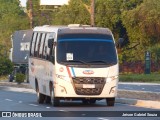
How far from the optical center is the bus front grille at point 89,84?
2906 cm

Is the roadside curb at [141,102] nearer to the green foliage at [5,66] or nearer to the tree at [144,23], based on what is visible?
the green foliage at [5,66]

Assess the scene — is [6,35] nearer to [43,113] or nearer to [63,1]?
[63,1]

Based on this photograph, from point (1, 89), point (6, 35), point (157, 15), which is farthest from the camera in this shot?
point (6, 35)

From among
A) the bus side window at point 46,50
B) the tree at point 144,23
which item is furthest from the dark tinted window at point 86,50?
the tree at point 144,23

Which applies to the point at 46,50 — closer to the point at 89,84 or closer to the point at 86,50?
the point at 86,50

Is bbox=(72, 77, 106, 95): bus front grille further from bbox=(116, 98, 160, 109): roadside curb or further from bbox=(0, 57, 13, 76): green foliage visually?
bbox=(0, 57, 13, 76): green foliage

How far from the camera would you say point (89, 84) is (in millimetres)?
29141

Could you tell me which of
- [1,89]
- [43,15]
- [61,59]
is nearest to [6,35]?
[43,15]

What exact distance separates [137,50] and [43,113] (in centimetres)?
5773

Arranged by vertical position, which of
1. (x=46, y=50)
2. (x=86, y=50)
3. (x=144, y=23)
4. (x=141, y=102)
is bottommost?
(x=144, y=23)

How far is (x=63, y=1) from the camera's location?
96.3m

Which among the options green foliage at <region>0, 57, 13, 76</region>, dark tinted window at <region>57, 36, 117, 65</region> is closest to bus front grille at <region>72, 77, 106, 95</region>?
dark tinted window at <region>57, 36, 117, 65</region>

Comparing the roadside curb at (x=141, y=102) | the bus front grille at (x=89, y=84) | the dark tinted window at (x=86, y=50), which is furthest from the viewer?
the dark tinted window at (x=86, y=50)

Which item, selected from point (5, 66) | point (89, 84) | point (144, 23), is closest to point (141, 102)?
point (89, 84)
